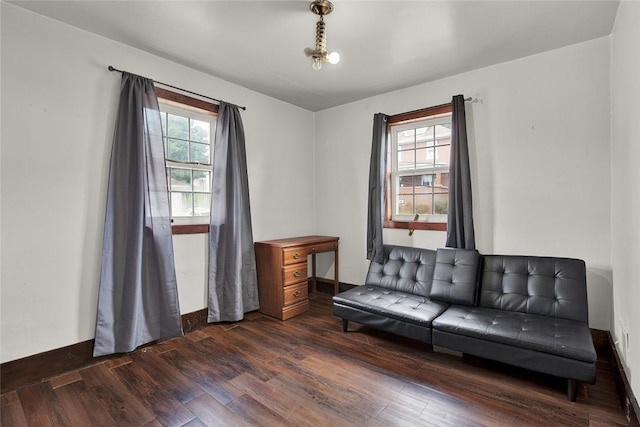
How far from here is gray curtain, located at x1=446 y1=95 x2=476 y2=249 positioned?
298cm

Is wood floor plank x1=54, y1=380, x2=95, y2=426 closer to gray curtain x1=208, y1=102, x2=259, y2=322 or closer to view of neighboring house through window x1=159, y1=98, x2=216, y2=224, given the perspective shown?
gray curtain x1=208, y1=102, x2=259, y2=322

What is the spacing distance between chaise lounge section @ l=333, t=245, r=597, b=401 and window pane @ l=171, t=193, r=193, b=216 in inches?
68.2

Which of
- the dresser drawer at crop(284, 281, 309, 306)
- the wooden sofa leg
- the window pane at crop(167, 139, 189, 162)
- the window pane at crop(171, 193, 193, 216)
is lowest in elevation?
the wooden sofa leg

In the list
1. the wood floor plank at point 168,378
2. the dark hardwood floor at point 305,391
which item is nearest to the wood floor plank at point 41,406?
the dark hardwood floor at point 305,391

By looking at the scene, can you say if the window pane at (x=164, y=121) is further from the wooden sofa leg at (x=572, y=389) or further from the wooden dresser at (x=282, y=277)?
the wooden sofa leg at (x=572, y=389)

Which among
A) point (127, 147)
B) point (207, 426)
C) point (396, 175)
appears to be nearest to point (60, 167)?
point (127, 147)

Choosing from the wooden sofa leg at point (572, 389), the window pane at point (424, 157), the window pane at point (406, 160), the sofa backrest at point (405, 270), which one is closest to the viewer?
the wooden sofa leg at point (572, 389)

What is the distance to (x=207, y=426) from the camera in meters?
1.73

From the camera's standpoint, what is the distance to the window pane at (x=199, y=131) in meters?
3.15

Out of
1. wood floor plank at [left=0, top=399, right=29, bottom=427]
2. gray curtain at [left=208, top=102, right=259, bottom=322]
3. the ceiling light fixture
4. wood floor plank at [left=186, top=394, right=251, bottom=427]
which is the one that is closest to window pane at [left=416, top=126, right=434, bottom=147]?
the ceiling light fixture

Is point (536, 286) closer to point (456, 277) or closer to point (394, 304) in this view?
point (456, 277)

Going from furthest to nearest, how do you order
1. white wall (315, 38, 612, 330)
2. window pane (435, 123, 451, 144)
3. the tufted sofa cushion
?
window pane (435, 123, 451, 144)
the tufted sofa cushion
white wall (315, 38, 612, 330)

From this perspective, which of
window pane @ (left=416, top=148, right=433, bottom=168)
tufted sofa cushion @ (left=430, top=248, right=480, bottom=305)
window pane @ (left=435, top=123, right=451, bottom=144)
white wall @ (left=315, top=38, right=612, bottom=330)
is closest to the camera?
white wall @ (left=315, top=38, right=612, bottom=330)

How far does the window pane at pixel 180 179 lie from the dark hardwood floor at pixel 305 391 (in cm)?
145
